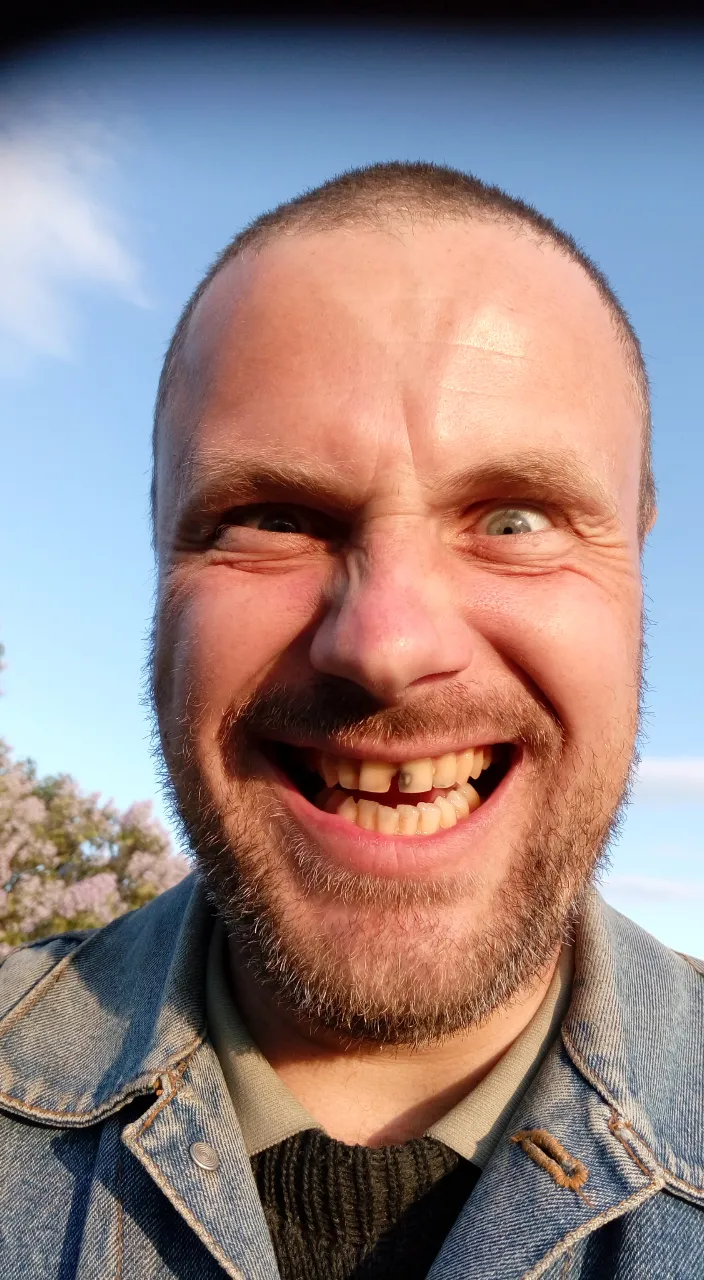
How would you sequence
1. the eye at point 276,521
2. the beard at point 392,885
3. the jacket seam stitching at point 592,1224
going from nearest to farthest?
1. the jacket seam stitching at point 592,1224
2. the beard at point 392,885
3. the eye at point 276,521

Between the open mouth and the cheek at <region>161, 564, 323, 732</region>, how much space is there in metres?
0.18

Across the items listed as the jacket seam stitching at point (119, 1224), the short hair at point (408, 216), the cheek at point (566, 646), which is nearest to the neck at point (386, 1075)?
the jacket seam stitching at point (119, 1224)

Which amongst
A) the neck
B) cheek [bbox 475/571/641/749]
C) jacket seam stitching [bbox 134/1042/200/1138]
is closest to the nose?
cheek [bbox 475/571/641/749]

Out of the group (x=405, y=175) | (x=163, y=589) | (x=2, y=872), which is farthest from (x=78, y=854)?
(x=405, y=175)

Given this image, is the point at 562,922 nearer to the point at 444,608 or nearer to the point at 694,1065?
the point at 694,1065

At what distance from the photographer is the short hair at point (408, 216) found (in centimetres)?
206

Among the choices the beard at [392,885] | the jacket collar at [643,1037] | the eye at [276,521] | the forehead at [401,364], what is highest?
the forehead at [401,364]

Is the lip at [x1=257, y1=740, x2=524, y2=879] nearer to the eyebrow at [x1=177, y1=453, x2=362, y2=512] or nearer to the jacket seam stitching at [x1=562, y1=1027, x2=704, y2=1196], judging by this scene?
the jacket seam stitching at [x1=562, y1=1027, x2=704, y2=1196]

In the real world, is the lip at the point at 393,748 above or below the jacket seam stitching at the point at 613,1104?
above

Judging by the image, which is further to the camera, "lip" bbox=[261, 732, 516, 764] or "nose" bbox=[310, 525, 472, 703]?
"lip" bbox=[261, 732, 516, 764]

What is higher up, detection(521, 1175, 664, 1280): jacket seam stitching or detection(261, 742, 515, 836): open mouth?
detection(261, 742, 515, 836): open mouth

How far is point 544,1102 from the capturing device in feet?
5.65

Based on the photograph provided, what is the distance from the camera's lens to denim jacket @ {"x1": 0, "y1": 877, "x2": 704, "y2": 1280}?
1531 mm

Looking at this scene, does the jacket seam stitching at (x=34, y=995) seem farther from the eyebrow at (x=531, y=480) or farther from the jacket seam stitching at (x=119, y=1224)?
the eyebrow at (x=531, y=480)
